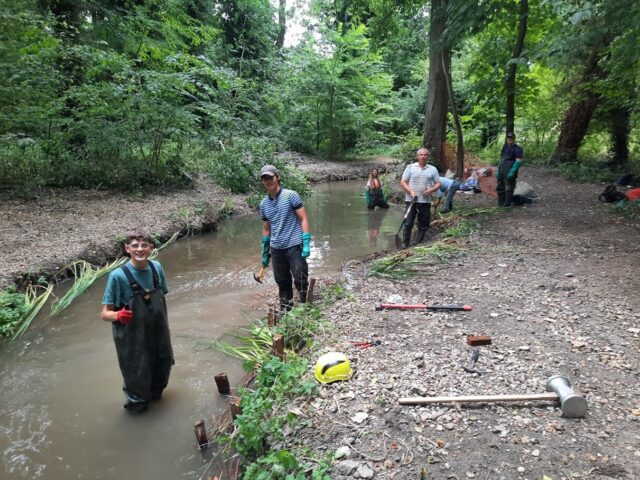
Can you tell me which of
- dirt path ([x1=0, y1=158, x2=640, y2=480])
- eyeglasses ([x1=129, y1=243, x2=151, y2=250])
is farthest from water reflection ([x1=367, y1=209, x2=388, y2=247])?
eyeglasses ([x1=129, y1=243, x2=151, y2=250])

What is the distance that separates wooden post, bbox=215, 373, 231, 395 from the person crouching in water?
928 centimetres

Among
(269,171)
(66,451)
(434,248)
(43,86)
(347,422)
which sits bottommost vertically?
(66,451)

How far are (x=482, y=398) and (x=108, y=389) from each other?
3.58 metres

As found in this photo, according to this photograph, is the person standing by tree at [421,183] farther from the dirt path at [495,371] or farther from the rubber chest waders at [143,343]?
the rubber chest waders at [143,343]

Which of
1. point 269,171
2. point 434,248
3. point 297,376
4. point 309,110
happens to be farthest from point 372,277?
point 309,110

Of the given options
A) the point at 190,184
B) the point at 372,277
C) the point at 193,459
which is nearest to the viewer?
the point at 193,459

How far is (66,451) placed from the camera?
336 cm

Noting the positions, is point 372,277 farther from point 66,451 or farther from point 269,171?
point 66,451

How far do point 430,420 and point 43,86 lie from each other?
10.7 metres

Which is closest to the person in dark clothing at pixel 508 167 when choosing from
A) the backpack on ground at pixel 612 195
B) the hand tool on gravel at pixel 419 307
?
the backpack on ground at pixel 612 195

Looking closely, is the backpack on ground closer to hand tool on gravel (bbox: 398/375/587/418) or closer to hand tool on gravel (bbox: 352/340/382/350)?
hand tool on gravel (bbox: 398/375/587/418)

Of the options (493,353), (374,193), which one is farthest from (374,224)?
(493,353)

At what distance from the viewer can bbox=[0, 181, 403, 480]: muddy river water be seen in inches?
128

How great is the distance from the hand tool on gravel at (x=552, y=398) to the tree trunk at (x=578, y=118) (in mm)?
13464
